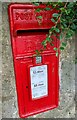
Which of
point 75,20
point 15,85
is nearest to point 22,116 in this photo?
point 15,85

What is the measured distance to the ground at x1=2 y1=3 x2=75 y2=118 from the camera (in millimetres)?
1490

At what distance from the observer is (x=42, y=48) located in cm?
155

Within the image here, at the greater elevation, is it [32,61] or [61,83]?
[32,61]

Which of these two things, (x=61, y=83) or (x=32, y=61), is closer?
(x=32, y=61)

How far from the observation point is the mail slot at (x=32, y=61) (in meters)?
1.45

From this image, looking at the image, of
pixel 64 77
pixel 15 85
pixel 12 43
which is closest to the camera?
pixel 12 43

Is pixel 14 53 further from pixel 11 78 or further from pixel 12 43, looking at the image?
pixel 11 78

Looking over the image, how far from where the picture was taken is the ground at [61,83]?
1.49 m

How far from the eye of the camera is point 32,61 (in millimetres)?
1526

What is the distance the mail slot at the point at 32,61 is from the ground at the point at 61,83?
0.15 ft

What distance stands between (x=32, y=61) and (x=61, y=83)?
344 millimetres

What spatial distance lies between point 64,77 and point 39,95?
0.82ft

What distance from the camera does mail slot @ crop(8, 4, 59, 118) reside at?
4.75 feet

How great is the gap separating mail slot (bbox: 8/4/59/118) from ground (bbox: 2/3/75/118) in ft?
0.15
